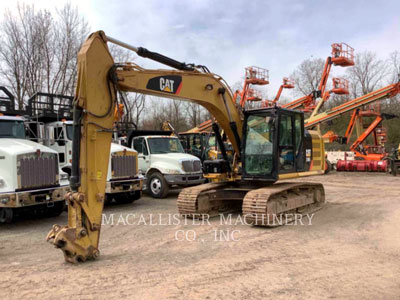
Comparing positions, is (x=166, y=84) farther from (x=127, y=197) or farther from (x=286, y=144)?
(x=127, y=197)

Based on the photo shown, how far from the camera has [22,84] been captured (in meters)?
22.2

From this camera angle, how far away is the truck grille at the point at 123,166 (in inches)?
403

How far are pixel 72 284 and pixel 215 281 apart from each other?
1817mm

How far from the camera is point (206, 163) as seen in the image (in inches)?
369

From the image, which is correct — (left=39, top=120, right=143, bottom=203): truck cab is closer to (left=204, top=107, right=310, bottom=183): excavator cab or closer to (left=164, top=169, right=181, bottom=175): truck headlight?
(left=164, top=169, right=181, bottom=175): truck headlight

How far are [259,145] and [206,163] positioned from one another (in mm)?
1678

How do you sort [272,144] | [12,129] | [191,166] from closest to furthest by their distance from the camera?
[272,144]
[12,129]
[191,166]

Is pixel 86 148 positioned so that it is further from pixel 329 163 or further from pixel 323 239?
pixel 329 163

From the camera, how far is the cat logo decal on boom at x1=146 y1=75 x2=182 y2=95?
20.8ft

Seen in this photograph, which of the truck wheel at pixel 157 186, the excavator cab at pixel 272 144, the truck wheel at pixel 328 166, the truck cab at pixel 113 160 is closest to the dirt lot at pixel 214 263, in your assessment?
the excavator cab at pixel 272 144

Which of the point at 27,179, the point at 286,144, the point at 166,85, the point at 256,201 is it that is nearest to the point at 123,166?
the point at 27,179

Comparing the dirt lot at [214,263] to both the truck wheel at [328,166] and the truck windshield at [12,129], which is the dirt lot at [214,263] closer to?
the truck windshield at [12,129]

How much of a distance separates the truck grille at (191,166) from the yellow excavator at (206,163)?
9.86ft

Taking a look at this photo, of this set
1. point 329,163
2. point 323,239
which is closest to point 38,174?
point 323,239
